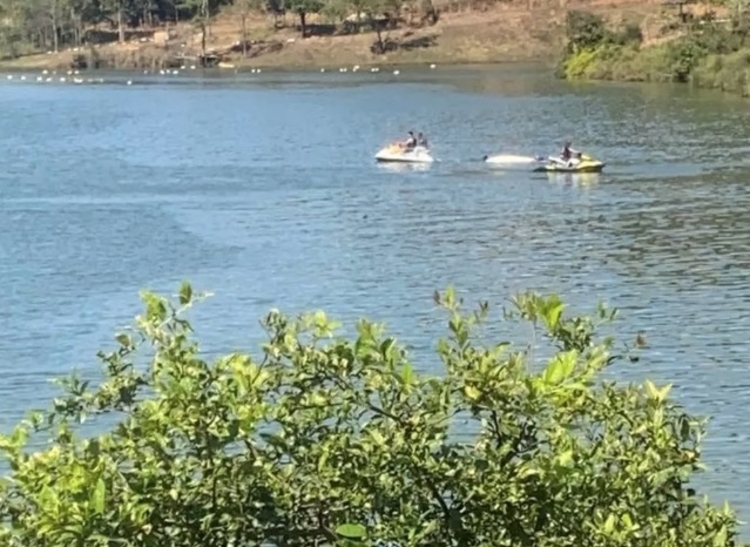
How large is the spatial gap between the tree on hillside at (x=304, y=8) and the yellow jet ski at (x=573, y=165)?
102162mm

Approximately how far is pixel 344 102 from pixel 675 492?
90923 mm

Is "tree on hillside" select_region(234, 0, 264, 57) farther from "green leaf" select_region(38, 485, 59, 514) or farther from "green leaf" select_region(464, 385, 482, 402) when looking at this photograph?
"green leaf" select_region(38, 485, 59, 514)

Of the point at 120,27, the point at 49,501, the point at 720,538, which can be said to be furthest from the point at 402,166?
the point at 120,27

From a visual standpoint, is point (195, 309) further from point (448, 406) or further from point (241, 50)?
point (241, 50)

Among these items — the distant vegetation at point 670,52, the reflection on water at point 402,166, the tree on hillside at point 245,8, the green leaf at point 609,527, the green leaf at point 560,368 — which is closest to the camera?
the green leaf at point 609,527

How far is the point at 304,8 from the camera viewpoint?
508ft

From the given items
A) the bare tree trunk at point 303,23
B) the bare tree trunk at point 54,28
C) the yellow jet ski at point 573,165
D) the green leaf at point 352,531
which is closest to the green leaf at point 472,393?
the green leaf at point 352,531

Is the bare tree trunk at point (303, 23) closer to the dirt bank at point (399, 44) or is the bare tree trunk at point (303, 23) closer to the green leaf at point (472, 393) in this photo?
the dirt bank at point (399, 44)

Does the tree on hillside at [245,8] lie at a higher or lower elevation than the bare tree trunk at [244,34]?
higher

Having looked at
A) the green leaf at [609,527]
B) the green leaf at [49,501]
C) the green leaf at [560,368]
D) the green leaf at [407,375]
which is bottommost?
the green leaf at [609,527]

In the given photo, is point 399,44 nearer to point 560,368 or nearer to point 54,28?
Result: point 54,28

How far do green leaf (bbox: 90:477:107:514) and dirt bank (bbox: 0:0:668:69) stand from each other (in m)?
126

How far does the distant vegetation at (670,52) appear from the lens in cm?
9388

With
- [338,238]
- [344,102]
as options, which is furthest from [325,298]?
[344,102]
